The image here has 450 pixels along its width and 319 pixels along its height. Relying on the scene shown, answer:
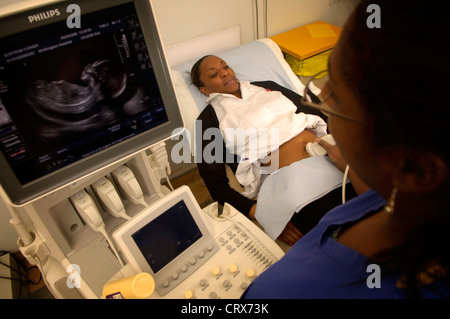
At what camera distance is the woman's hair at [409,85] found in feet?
1.22

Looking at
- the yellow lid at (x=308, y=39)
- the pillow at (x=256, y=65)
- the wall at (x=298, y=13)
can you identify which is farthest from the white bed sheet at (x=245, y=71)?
the wall at (x=298, y=13)

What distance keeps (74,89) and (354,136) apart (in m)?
0.59

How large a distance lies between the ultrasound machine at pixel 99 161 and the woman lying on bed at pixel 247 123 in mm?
535

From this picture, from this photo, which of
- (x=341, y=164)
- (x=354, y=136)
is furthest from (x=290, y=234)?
(x=354, y=136)

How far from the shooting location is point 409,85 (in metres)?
0.38

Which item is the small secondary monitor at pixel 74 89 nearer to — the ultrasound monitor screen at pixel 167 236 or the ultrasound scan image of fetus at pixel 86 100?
the ultrasound scan image of fetus at pixel 86 100

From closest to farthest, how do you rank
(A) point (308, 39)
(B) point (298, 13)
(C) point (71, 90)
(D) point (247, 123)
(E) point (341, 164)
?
(C) point (71, 90)
(E) point (341, 164)
(D) point (247, 123)
(A) point (308, 39)
(B) point (298, 13)

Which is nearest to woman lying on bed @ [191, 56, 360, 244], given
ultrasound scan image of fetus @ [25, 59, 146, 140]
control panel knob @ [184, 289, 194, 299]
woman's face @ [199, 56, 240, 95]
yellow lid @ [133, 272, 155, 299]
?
woman's face @ [199, 56, 240, 95]

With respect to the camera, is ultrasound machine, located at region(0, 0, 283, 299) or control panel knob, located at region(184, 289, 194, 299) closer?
ultrasound machine, located at region(0, 0, 283, 299)

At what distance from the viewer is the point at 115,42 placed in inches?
26.5

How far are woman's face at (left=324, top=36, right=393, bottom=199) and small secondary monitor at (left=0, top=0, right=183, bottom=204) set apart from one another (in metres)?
0.44

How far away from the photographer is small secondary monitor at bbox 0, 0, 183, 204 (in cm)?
58

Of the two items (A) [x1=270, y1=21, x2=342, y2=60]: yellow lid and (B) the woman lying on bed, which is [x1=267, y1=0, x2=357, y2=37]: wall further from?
(B) the woman lying on bed

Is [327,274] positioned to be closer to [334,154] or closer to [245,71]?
[334,154]
